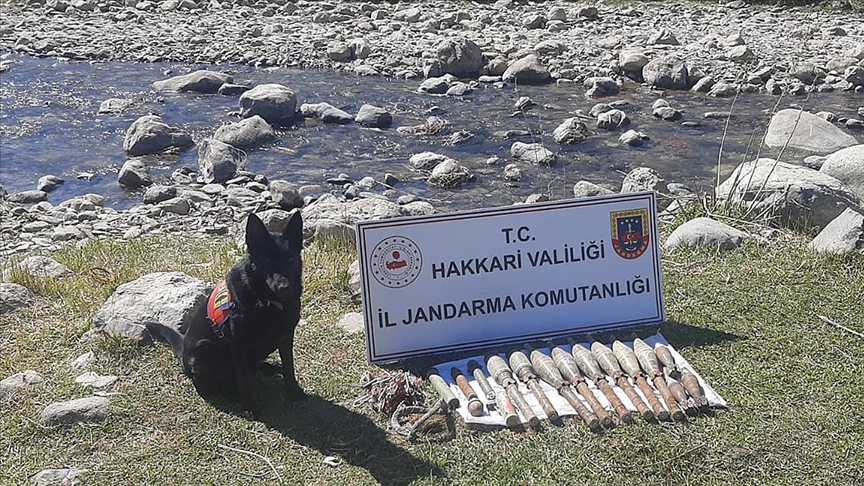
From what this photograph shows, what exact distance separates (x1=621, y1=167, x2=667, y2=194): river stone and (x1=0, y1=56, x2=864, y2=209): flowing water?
1.24ft

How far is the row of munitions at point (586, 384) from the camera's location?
5.31 metres

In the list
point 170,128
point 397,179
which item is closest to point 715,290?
point 397,179

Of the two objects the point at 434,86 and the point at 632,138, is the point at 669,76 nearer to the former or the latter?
the point at 632,138

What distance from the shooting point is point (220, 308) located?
17.4ft

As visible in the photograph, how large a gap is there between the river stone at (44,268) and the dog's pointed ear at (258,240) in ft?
11.9

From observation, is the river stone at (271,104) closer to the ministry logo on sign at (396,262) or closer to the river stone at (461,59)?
the river stone at (461,59)

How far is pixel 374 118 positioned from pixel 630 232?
10.7 m

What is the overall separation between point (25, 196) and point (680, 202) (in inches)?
348

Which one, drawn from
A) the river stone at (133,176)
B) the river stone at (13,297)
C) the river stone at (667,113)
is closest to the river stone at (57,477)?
the river stone at (13,297)

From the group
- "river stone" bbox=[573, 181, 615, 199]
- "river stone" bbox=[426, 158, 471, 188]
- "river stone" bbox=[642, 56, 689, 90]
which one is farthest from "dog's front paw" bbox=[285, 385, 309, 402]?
"river stone" bbox=[642, 56, 689, 90]

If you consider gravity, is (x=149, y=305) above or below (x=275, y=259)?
below

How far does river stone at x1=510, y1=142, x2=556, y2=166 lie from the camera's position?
14281 millimetres

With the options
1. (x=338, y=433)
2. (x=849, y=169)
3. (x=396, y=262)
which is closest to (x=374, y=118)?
(x=849, y=169)

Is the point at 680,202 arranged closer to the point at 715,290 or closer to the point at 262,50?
the point at 715,290
